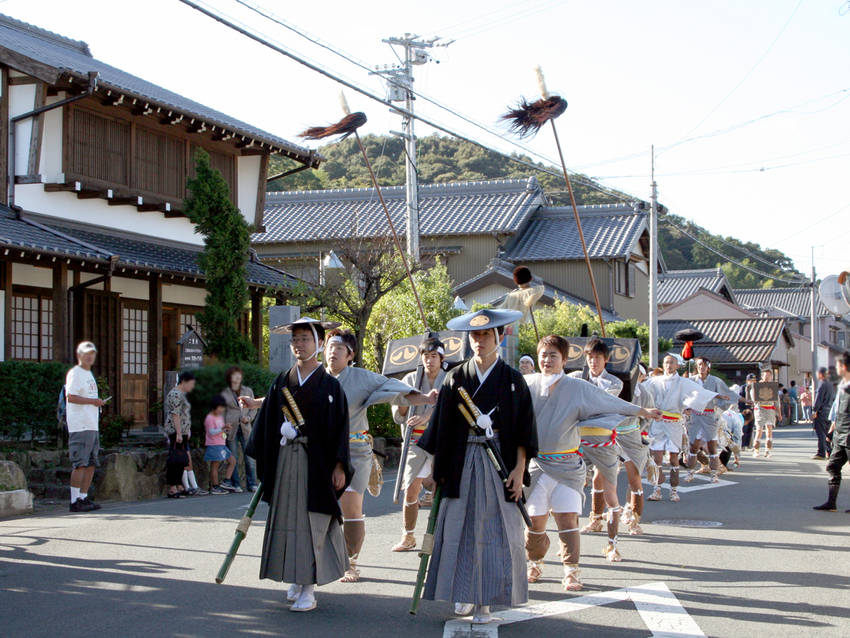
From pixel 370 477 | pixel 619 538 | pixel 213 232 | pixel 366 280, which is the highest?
pixel 366 280

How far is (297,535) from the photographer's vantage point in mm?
5863

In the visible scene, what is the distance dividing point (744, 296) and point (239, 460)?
57646 mm

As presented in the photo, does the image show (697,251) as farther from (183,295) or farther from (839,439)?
(183,295)

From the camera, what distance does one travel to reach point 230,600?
20.6 ft

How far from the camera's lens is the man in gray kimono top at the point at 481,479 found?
18.4ft

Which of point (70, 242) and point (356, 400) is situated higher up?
point (70, 242)

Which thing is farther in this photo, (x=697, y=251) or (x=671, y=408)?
(x=697, y=251)

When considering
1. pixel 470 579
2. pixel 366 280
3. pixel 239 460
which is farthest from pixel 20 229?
pixel 470 579

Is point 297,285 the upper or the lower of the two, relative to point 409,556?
upper

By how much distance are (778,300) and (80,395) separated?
58.3 metres

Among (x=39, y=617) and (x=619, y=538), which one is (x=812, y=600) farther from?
(x=39, y=617)

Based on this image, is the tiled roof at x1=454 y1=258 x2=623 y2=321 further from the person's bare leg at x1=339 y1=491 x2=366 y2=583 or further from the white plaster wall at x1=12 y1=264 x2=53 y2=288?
the person's bare leg at x1=339 y1=491 x2=366 y2=583

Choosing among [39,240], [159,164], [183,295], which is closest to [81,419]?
[39,240]

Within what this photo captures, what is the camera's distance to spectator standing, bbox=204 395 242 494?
3091 millimetres
